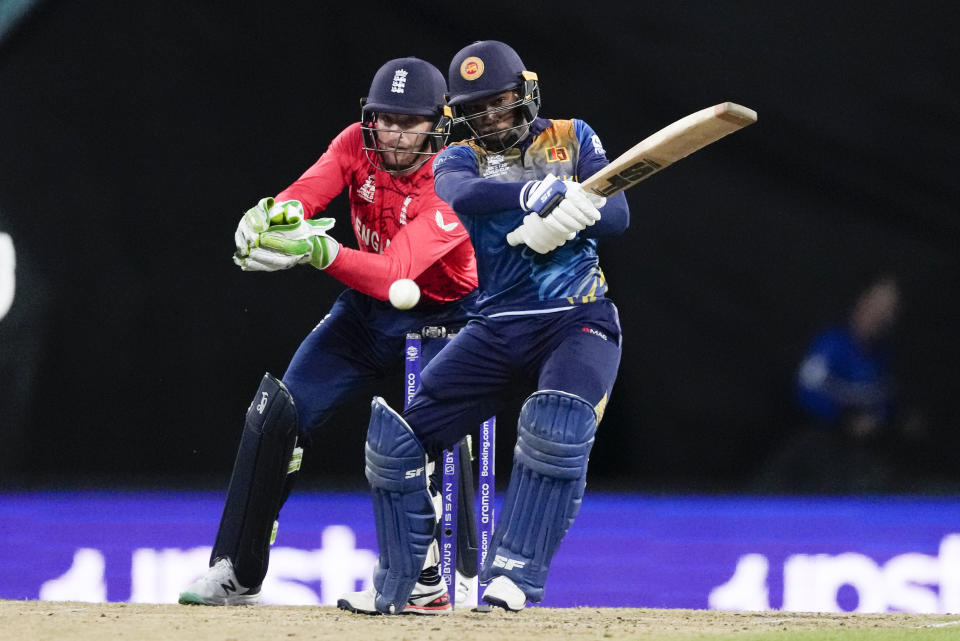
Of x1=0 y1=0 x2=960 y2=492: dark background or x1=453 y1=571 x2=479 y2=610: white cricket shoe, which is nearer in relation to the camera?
x1=453 y1=571 x2=479 y2=610: white cricket shoe

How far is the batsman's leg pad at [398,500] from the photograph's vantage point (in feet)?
10.1

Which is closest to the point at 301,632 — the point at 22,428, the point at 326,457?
the point at 326,457

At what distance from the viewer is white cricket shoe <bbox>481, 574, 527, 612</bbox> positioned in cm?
287

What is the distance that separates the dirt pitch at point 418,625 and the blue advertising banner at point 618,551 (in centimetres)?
81

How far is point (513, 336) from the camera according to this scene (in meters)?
3.15

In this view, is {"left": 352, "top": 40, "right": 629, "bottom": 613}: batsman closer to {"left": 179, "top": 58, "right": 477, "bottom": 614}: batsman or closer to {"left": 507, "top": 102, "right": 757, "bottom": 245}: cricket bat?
{"left": 507, "top": 102, "right": 757, "bottom": 245}: cricket bat

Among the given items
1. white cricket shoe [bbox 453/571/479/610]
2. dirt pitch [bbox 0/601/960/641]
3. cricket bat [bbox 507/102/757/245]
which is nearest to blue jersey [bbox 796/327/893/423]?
dirt pitch [bbox 0/601/960/641]

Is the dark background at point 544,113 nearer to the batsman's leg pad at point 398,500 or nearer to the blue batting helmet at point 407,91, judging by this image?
the blue batting helmet at point 407,91

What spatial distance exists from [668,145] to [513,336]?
575 mm

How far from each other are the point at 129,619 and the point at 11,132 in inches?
86.8

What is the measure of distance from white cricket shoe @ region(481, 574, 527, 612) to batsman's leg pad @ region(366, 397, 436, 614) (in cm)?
30

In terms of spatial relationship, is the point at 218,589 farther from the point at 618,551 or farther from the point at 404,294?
the point at 618,551

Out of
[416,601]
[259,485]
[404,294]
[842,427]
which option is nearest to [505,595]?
[416,601]

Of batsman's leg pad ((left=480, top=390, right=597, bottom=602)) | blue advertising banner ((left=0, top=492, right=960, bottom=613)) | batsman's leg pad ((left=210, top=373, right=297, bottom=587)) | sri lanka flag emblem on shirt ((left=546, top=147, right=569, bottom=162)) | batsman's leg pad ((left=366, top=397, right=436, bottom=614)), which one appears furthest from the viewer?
blue advertising banner ((left=0, top=492, right=960, bottom=613))
